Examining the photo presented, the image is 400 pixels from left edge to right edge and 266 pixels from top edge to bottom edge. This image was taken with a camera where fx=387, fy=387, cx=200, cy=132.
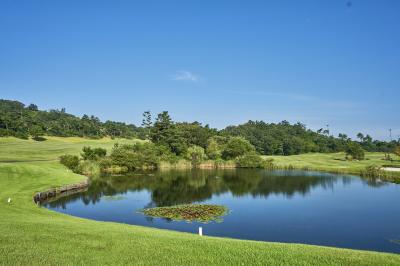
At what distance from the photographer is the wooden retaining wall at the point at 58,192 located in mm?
48531

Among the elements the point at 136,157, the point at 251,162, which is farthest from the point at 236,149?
the point at 136,157

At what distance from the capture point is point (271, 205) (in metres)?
49.5

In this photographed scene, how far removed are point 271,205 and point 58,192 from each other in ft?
98.4

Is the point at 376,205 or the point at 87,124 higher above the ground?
the point at 87,124

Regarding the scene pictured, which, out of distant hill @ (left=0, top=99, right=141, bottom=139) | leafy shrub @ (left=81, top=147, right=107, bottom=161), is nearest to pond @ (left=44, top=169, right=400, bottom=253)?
leafy shrub @ (left=81, top=147, right=107, bottom=161)

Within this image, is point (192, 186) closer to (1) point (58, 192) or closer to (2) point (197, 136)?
(1) point (58, 192)

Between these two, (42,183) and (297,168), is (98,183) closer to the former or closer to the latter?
(42,183)

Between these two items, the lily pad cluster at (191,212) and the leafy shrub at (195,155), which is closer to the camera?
the lily pad cluster at (191,212)

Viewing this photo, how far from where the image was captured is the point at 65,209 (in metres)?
45.5

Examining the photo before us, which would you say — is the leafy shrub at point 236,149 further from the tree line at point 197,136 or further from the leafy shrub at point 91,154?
the leafy shrub at point 91,154

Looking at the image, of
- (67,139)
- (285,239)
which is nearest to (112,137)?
(67,139)

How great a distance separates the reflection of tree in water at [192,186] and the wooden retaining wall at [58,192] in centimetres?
141

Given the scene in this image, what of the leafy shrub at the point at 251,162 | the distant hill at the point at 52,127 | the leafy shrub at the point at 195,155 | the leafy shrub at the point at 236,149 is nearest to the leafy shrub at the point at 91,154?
the leafy shrub at the point at 195,155

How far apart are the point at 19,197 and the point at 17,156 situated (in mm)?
68044
